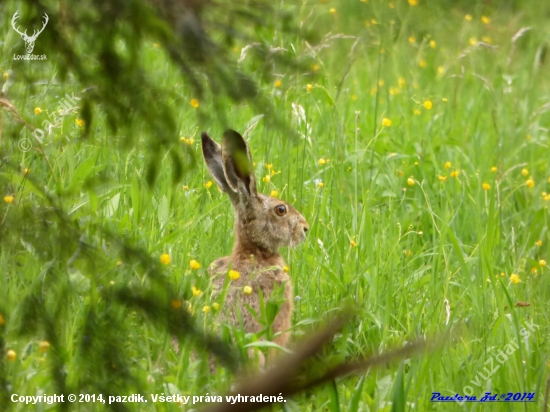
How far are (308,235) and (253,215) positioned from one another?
40 cm

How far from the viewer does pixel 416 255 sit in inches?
201

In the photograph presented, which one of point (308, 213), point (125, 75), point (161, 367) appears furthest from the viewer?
point (308, 213)

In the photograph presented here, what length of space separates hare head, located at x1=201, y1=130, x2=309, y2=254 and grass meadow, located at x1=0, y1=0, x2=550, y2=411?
0.15m

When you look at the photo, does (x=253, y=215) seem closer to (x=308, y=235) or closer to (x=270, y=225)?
(x=270, y=225)

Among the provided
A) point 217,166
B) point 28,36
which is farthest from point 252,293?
point 28,36

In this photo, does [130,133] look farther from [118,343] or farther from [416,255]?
[416,255]

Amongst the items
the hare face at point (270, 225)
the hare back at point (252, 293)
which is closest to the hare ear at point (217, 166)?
the hare face at point (270, 225)

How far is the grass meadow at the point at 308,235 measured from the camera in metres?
2.37

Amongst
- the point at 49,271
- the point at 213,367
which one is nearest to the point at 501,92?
the point at 213,367

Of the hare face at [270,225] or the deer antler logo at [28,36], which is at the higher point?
the hare face at [270,225]

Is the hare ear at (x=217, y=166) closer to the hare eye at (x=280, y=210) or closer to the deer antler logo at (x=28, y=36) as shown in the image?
the hare eye at (x=280, y=210)

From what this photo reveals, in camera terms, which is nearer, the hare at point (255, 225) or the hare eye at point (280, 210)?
the hare at point (255, 225)

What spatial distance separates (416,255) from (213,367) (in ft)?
5.30

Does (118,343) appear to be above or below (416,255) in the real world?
below
